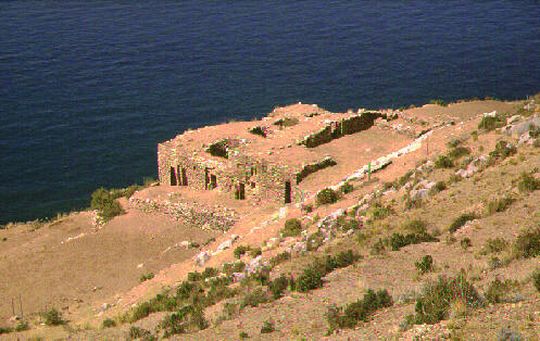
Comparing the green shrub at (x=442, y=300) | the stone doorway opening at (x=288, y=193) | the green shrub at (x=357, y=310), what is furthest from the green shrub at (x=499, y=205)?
A: the stone doorway opening at (x=288, y=193)

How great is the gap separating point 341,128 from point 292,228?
52.7 feet

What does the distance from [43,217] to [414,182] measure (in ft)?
118

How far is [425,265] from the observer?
854 inches

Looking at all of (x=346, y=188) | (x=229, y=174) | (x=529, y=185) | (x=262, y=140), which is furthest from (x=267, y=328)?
(x=262, y=140)

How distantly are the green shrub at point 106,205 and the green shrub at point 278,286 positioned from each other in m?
23.8

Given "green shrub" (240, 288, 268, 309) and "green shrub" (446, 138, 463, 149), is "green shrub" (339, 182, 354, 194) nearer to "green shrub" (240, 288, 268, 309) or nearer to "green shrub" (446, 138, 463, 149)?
"green shrub" (446, 138, 463, 149)

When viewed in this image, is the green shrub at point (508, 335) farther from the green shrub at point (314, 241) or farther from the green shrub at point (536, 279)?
the green shrub at point (314, 241)

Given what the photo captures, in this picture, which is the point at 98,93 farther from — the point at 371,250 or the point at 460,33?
the point at 371,250

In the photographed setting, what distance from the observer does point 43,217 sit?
184ft

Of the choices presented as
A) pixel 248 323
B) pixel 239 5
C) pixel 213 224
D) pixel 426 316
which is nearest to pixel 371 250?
pixel 248 323

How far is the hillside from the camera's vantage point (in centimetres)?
1875

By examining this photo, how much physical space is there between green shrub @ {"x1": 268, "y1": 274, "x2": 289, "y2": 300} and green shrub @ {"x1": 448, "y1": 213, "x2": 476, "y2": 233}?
6063mm

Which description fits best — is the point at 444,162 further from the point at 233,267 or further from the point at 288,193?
the point at 288,193

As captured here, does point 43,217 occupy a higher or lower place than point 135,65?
lower
